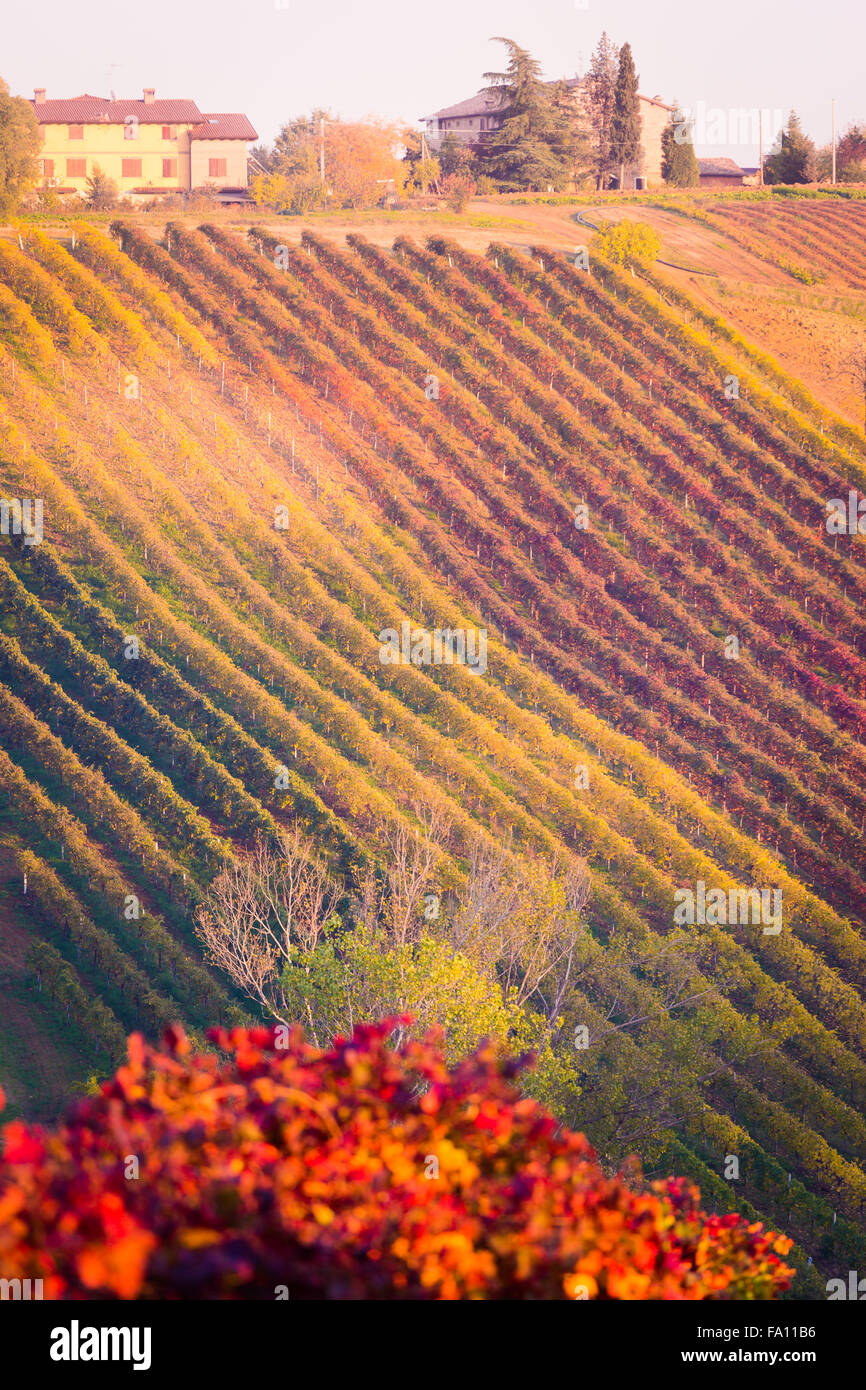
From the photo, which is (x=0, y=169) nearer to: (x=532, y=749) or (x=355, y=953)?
(x=532, y=749)

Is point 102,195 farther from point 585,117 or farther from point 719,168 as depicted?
point 719,168

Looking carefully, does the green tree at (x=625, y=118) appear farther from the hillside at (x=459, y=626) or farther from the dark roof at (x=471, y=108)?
the hillside at (x=459, y=626)

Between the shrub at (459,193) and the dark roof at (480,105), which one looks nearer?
the shrub at (459,193)

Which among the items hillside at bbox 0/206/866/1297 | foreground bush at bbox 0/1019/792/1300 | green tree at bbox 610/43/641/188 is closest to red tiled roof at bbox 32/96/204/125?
green tree at bbox 610/43/641/188

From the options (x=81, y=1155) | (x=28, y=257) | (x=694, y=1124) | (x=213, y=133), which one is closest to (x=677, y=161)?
(x=213, y=133)

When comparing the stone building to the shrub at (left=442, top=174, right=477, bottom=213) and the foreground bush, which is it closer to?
the shrub at (left=442, top=174, right=477, bottom=213)

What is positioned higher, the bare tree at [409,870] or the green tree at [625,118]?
the green tree at [625,118]

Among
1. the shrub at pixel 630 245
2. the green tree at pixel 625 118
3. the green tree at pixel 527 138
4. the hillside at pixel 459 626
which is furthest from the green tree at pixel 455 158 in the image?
the hillside at pixel 459 626
